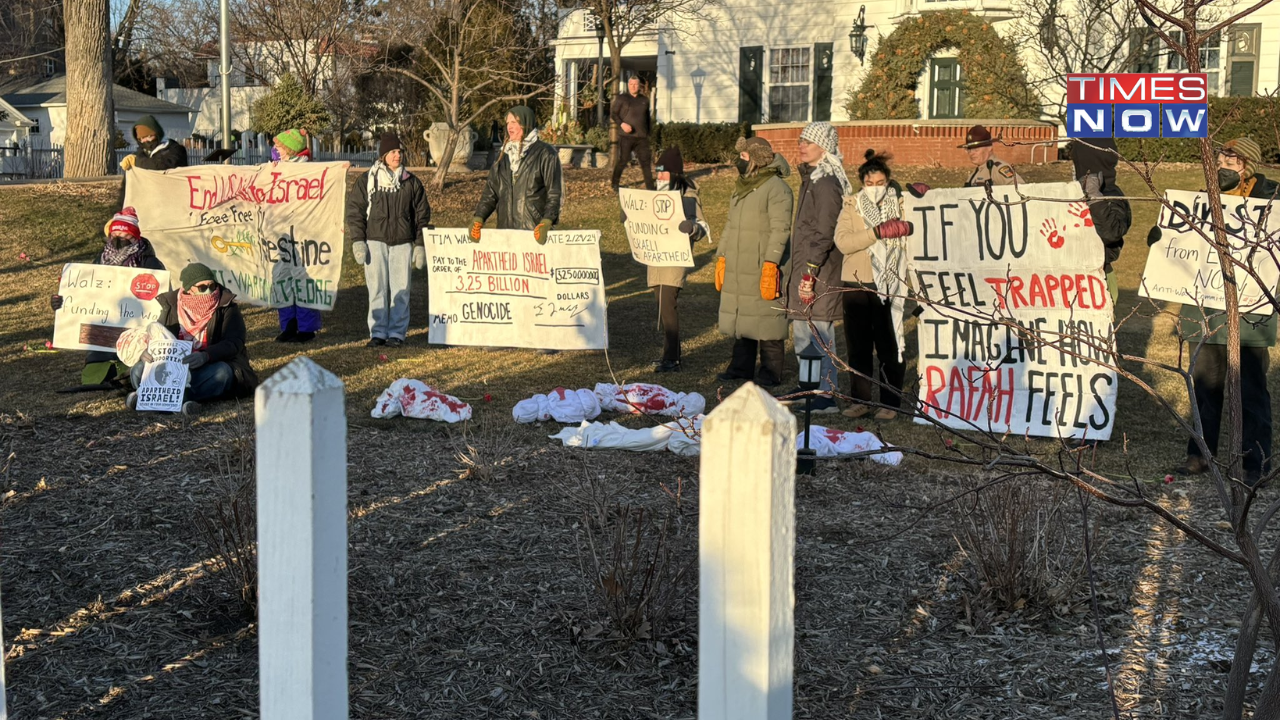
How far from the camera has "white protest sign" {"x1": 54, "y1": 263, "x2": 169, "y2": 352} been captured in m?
9.22

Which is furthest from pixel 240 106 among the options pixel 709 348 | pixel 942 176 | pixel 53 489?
pixel 53 489

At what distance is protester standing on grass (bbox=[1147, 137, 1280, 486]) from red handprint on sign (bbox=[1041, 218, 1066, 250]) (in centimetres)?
96

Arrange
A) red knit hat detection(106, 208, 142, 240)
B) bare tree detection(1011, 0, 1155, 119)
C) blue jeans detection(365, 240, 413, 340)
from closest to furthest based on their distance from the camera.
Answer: red knit hat detection(106, 208, 142, 240)
blue jeans detection(365, 240, 413, 340)
bare tree detection(1011, 0, 1155, 119)

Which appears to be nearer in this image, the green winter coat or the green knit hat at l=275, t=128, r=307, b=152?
the green winter coat

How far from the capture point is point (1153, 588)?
16.6ft

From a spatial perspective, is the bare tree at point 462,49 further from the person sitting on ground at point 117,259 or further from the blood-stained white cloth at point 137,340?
the blood-stained white cloth at point 137,340

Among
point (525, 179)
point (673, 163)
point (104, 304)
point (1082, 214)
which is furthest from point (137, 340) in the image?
point (1082, 214)

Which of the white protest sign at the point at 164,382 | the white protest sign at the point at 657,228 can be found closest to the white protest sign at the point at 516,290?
the white protest sign at the point at 657,228

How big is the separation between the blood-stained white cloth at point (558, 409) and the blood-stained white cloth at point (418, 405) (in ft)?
1.14

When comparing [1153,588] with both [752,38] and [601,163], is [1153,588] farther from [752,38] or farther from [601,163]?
[752,38]

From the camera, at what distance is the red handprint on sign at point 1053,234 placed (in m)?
8.05

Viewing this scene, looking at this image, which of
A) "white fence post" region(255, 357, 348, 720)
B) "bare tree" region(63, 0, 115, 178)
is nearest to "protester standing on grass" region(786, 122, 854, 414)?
"white fence post" region(255, 357, 348, 720)

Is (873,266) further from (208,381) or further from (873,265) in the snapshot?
(208,381)

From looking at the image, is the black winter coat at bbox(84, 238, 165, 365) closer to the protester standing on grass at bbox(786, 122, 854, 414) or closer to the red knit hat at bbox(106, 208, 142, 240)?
the red knit hat at bbox(106, 208, 142, 240)
